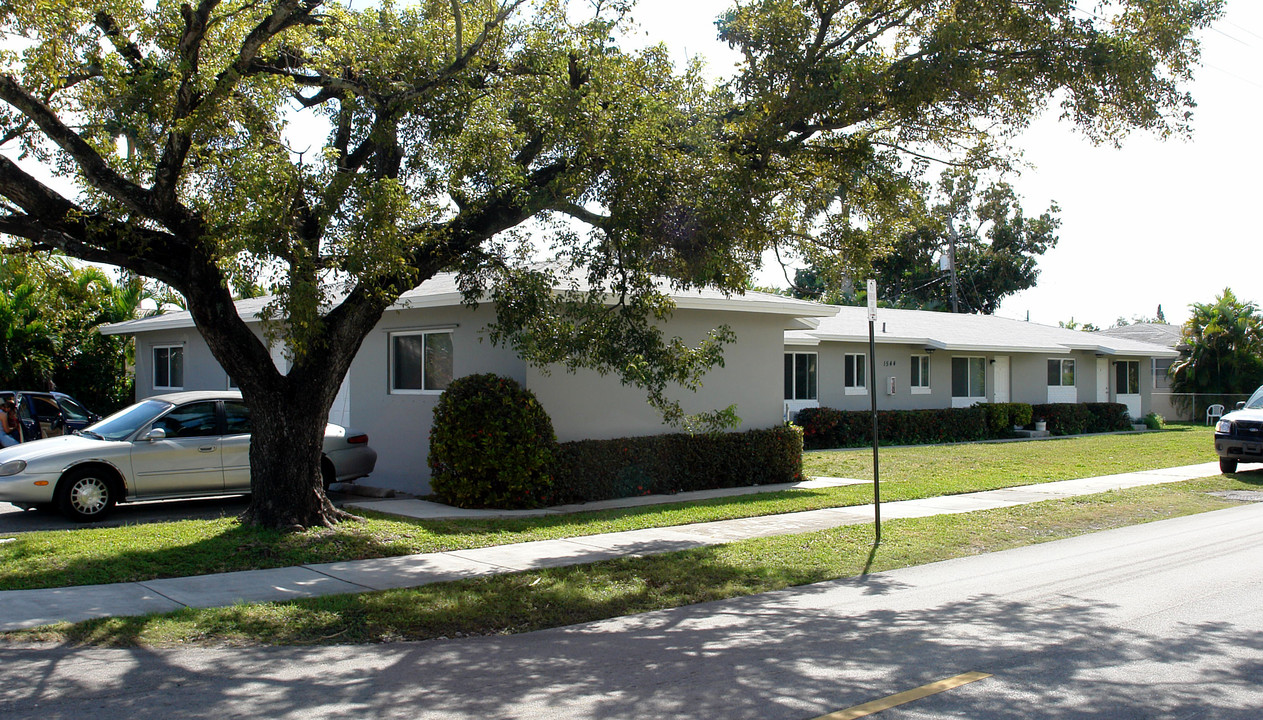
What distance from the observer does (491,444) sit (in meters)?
12.8

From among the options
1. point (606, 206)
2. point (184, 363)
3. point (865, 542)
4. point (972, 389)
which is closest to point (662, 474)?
point (865, 542)

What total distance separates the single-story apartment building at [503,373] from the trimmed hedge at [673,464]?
56 centimetres

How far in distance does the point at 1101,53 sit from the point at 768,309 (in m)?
7.56

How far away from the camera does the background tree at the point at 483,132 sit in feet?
31.3

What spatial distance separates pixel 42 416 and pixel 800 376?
57.8ft

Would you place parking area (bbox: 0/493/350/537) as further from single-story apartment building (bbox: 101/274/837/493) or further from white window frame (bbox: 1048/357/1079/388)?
white window frame (bbox: 1048/357/1079/388)

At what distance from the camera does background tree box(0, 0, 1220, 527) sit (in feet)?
31.3

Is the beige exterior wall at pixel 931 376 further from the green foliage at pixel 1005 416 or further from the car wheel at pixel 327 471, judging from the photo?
the car wheel at pixel 327 471

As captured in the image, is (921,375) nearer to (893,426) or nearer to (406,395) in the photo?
(893,426)

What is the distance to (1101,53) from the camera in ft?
32.1

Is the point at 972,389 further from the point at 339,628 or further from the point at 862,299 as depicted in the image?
the point at 339,628

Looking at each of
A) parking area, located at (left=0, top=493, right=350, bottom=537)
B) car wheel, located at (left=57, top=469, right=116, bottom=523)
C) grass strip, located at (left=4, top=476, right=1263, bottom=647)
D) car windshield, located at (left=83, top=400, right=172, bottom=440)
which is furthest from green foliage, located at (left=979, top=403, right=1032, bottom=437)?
car wheel, located at (left=57, top=469, right=116, bottom=523)

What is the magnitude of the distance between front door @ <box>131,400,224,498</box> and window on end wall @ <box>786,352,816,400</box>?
1594 centimetres

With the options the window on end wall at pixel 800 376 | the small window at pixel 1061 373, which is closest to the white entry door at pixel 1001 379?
the small window at pixel 1061 373
